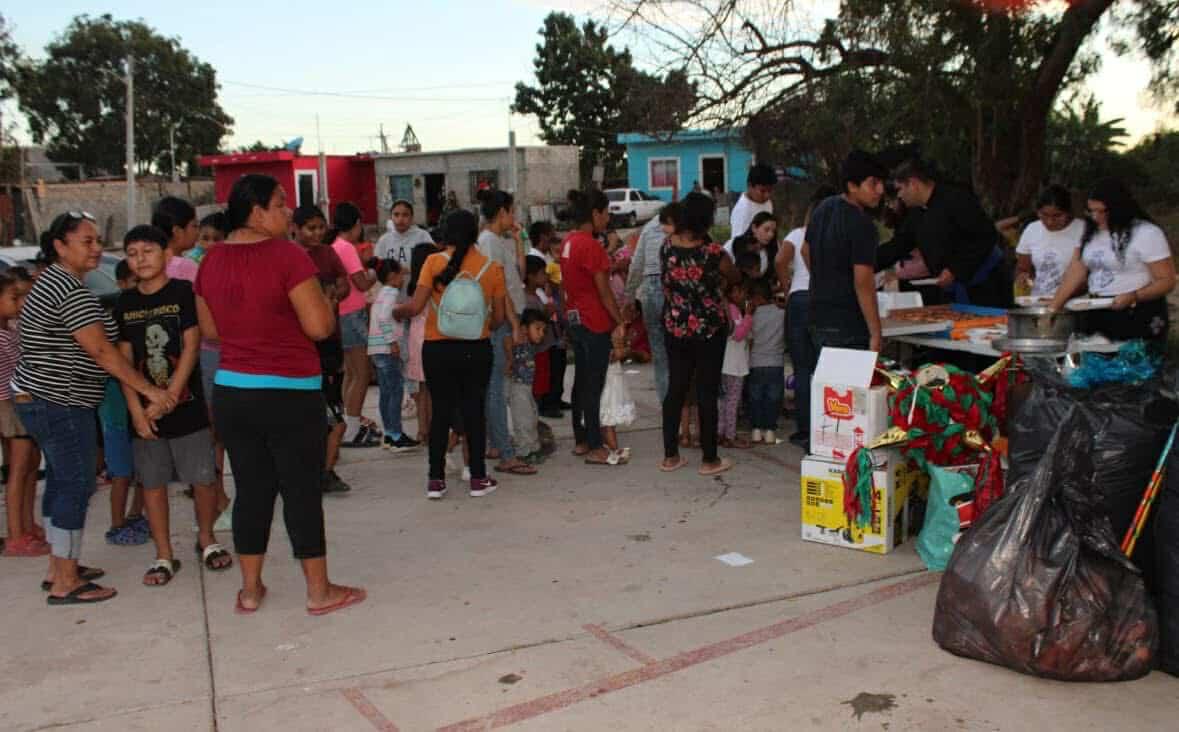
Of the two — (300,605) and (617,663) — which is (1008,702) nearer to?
(617,663)

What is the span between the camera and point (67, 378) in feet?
15.6

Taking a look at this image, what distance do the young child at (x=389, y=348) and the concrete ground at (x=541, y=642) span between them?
5.32 feet

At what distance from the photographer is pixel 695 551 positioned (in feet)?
17.3

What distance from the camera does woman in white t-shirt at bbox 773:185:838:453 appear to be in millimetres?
7055

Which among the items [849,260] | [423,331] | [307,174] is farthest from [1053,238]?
[307,174]

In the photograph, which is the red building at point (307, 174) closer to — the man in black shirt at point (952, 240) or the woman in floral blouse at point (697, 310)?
the man in black shirt at point (952, 240)

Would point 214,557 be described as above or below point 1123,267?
below

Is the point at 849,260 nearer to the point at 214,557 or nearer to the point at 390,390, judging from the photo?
the point at 390,390

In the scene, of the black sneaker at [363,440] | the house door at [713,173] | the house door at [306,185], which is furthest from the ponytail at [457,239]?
the house door at [713,173]

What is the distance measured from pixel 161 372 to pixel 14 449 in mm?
1232

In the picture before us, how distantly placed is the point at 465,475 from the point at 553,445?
2.75ft

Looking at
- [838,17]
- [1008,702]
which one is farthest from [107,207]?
[1008,702]

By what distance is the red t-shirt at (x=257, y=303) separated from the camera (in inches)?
168

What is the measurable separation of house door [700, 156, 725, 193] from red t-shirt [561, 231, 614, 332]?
34.3 m
